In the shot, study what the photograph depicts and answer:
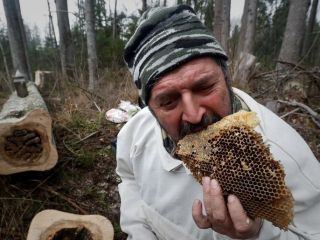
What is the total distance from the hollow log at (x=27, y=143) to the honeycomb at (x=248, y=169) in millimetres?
2311

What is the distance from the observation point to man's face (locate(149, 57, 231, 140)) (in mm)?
1344

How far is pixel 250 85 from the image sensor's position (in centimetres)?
529

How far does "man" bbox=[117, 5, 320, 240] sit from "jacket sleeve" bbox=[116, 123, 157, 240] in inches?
5.6

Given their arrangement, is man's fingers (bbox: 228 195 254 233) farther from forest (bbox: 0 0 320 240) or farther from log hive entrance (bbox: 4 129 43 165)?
log hive entrance (bbox: 4 129 43 165)

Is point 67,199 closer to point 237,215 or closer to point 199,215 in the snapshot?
point 199,215

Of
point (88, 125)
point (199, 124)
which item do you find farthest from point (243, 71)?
point (199, 124)

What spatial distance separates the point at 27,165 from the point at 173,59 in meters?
2.33

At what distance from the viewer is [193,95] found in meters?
1.37

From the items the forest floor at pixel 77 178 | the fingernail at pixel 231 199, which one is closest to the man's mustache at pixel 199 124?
the fingernail at pixel 231 199

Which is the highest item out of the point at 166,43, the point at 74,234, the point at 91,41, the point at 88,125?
the point at 166,43

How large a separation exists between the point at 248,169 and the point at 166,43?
0.76 m

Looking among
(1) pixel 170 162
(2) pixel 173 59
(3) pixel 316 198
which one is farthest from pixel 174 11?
(3) pixel 316 198

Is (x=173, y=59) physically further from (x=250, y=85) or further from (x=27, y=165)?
(x=250, y=85)

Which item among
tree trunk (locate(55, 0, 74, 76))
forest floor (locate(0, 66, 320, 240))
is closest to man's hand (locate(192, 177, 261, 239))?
forest floor (locate(0, 66, 320, 240))
